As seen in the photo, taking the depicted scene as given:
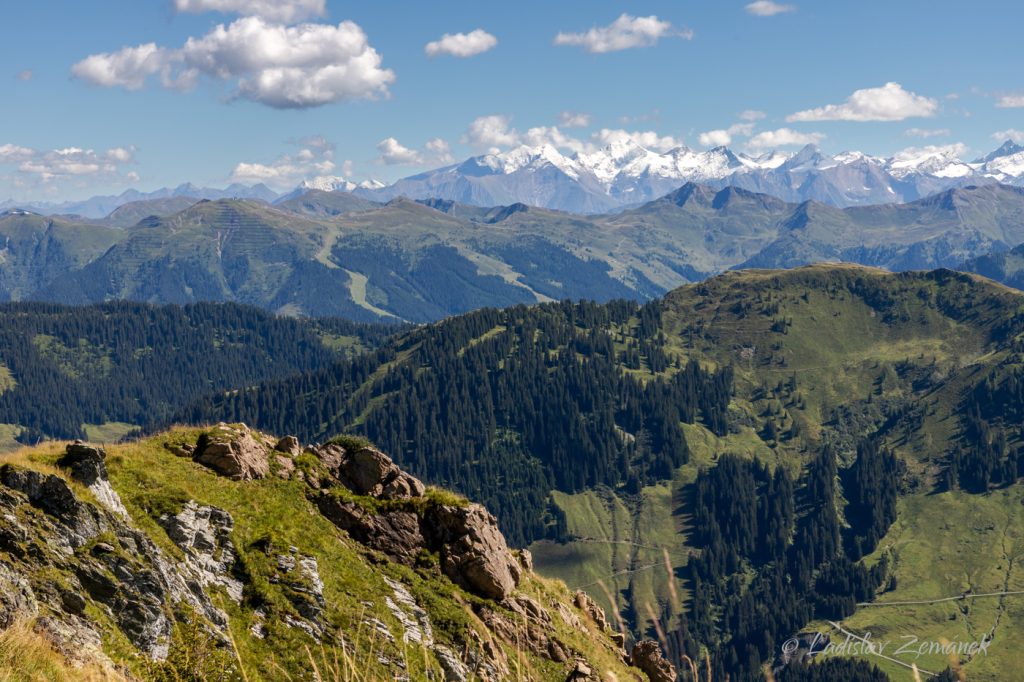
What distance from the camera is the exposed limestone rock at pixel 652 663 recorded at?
63062 millimetres

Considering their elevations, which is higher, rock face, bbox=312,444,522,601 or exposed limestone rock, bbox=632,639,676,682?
rock face, bbox=312,444,522,601

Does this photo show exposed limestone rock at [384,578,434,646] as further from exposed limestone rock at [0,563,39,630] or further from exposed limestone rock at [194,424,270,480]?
exposed limestone rock at [0,563,39,630]

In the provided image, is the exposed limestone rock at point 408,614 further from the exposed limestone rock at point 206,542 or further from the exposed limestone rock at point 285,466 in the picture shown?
the exposed limestone rock at point 285,466

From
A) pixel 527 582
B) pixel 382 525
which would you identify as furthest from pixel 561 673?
pixel 382 525

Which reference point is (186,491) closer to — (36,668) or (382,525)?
(382,525)

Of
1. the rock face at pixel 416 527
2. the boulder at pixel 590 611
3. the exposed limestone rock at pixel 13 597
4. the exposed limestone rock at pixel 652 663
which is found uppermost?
the exposed limestone rock at pixel 13 597

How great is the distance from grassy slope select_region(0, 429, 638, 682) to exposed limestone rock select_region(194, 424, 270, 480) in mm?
827

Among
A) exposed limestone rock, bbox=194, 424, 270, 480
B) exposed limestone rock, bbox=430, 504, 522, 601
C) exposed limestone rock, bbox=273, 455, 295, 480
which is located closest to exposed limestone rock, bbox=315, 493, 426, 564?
exposed limestone rock, bbox=430, 504, 522, 601

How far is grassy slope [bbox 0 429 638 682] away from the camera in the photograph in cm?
3909

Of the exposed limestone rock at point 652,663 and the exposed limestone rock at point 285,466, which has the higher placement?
the exposed limestone rock at point 285,466

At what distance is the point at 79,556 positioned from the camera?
3300 centimetres

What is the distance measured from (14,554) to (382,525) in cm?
2524

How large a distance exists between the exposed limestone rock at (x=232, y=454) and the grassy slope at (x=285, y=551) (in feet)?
2.71

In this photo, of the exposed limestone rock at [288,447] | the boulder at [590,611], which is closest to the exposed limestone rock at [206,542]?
the exposed limestone rock at [288,447]
